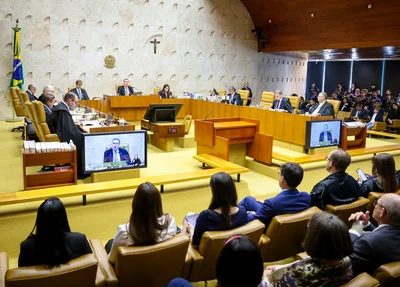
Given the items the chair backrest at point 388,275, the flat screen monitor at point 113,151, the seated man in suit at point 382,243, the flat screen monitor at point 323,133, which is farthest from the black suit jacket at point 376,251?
the flat screen monitor at point 323,133

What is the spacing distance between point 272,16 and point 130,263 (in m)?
13.8

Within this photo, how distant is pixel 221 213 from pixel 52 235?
1.09m

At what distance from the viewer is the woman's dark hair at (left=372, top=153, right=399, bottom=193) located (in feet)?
11.2

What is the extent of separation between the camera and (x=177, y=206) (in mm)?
4801

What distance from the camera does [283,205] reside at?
304 cm

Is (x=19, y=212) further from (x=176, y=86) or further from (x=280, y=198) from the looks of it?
(x=176, y=86)

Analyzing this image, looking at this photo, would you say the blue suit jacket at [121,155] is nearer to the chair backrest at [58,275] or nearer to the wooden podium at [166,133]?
the wooden podium at [166,133]

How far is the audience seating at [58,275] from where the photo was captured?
1948 millimetres

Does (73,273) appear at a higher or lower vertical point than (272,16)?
lower

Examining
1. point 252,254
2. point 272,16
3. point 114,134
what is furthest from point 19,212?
point 272,16

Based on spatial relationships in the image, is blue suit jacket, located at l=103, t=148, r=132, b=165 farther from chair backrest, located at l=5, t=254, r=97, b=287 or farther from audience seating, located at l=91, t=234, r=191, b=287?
chair backrest, located at l=5, t=254, r=97, b=287

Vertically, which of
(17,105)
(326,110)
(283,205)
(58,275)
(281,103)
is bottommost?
(58,275)

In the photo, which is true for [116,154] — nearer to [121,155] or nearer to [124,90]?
[121,155]

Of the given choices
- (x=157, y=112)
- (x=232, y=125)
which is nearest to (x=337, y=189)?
(x=232, y=125)
